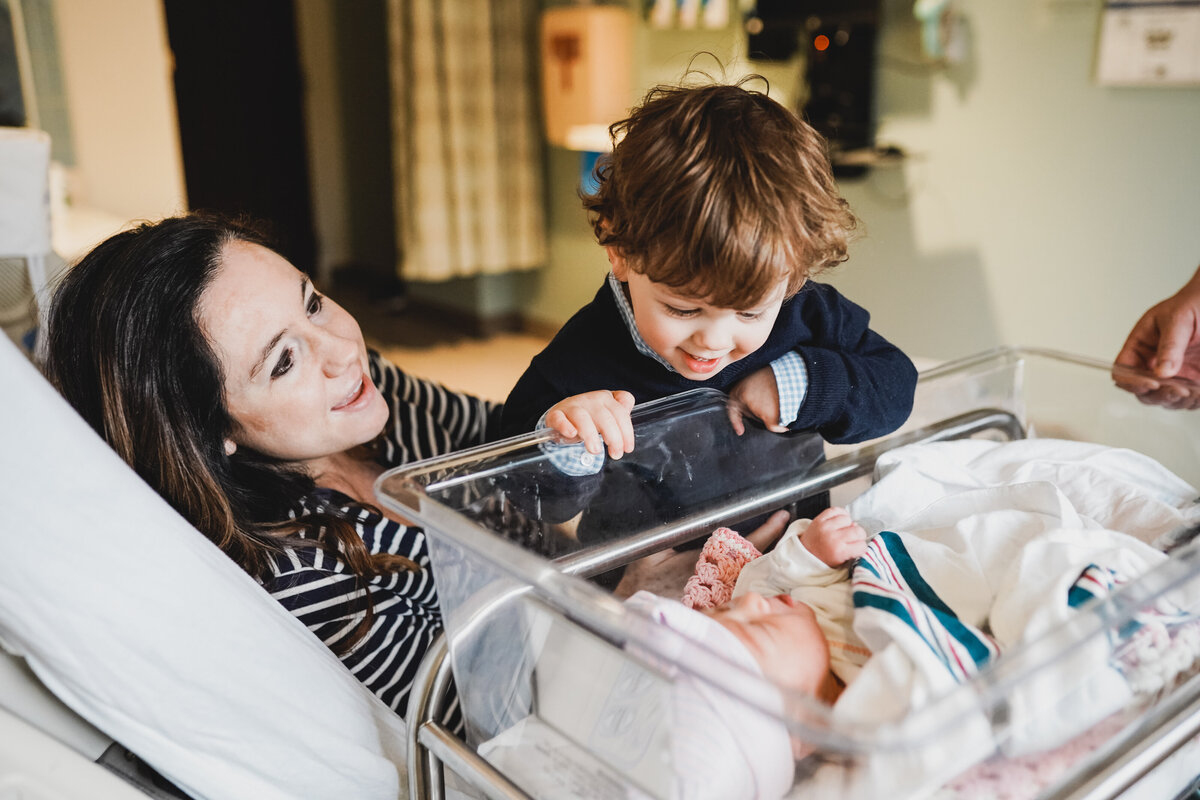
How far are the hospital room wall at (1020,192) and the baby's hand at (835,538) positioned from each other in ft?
4.58

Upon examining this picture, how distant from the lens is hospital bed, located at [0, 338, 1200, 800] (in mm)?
594

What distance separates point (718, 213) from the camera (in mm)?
771

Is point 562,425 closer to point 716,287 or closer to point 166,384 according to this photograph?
point 716,287

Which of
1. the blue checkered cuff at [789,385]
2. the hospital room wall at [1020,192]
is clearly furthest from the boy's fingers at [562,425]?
the hospital room wall at [1020,192]

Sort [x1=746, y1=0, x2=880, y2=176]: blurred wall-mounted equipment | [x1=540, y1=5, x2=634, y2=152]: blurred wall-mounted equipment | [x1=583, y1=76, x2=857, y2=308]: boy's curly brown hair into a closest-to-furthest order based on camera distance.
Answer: [x1=583, y1=76, x2=857, y2=308]: boy's curly brown hair → [x1=746, y1=0, x2=880, y2=176]: blurred wall-mounted equipment → [x1=540, y1=5, x2=634, y2=152]: blurred wall-mounted equipment

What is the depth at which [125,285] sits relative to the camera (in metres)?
0.93

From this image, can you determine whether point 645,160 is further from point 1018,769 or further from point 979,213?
point 979,213

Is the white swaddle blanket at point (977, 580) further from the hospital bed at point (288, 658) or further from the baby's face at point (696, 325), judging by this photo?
the baby's face at point (696, 325)

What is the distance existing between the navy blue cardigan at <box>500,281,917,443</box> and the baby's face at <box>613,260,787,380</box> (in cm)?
8

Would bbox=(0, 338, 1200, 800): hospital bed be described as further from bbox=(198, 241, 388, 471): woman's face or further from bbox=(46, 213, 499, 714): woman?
bbox=(198, 241, 388, 471): woman's face

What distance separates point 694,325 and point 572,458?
0.54 ft

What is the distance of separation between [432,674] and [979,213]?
2337 mm

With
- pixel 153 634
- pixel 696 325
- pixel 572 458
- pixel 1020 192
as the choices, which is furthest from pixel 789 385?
pixel 1020 192

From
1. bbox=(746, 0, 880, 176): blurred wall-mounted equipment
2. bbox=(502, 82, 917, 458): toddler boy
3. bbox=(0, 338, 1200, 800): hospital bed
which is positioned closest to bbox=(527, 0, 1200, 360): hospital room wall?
bbox=(746, 0, 880, 176): blurred wall-mounted equipment
